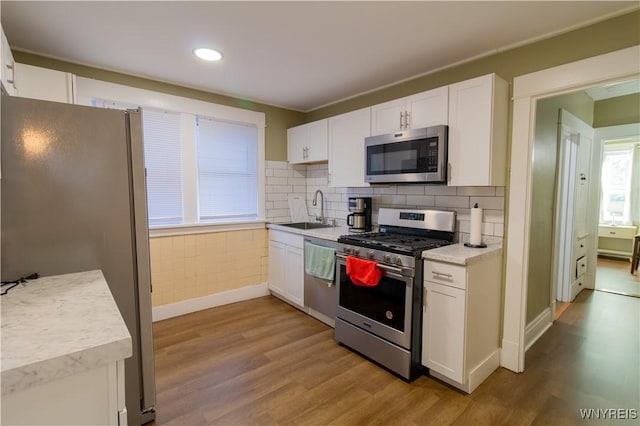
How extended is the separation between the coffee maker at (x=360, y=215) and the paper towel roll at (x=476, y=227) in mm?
1117

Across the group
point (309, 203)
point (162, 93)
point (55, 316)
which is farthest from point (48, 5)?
point (309, 203)

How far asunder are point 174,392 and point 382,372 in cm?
146

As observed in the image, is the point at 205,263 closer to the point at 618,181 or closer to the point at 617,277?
the point at 617,277

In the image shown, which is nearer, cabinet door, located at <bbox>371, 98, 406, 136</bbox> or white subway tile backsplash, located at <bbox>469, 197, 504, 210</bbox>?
white subway tile backsplash, located at <bbox>469, 197, 504, 210</bbox>

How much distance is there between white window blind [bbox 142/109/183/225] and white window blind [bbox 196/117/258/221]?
232 millimetres

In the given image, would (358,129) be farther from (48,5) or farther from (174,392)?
(174,392)

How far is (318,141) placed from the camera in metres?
3.55

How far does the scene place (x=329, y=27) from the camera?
201 centimetres

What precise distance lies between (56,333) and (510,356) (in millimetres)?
2746

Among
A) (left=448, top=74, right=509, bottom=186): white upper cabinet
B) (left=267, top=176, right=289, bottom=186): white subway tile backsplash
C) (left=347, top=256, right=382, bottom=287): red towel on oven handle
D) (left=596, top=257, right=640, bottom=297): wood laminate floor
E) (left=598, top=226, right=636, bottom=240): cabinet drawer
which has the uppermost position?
(left=448, top=74, right=509, bottom=186): white upper cabinet

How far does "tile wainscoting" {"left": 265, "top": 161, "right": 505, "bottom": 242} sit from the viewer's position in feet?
7.94

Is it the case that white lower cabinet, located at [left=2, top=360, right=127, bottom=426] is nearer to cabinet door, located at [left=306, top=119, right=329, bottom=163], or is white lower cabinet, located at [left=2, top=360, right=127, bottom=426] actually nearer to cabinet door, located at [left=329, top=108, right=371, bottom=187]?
cabinet door, located at [left=329, top=108, right=371, bottom=187]

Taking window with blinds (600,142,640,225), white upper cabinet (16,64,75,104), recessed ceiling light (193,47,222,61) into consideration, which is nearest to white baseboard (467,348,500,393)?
recessed ceiling light (193,47,222,61)
